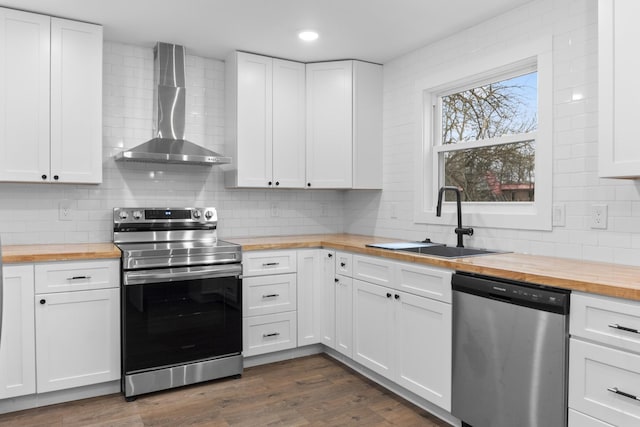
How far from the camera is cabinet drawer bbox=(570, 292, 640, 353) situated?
1652mm

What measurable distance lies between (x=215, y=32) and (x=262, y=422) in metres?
2.57

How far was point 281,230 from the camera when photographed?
13.6 ft

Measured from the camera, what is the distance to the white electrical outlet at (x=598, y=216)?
7.73ft

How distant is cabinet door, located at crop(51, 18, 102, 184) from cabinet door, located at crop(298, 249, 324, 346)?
1579 mm

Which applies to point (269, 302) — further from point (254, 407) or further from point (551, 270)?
point (551, 270)

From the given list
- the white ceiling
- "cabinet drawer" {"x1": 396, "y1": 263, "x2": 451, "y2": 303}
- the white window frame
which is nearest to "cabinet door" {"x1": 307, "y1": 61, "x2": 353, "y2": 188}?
the white ceiling

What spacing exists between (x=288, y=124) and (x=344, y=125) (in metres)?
0.47

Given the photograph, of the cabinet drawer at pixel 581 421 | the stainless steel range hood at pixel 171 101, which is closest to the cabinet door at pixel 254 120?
the stainless steel range hood at pixel 171 101

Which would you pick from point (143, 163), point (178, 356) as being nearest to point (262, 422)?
point (178, 356)

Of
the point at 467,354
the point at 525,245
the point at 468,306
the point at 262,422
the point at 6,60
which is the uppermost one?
the point at 6,60

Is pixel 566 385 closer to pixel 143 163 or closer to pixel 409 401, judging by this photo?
pixel 409 401

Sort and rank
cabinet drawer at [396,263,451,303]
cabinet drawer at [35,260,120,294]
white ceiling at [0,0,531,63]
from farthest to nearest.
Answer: white ceiling at [0,0,531,63] < cabinet drawer at [35,260,120,294] < cabinet drawer at [396,263,451,303]

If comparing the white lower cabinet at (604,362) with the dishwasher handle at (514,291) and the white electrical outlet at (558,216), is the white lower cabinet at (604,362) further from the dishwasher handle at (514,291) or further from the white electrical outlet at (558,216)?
the white electrical outlet at (558,216)

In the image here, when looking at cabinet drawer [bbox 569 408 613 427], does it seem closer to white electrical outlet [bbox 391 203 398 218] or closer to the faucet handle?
the faucet handle
